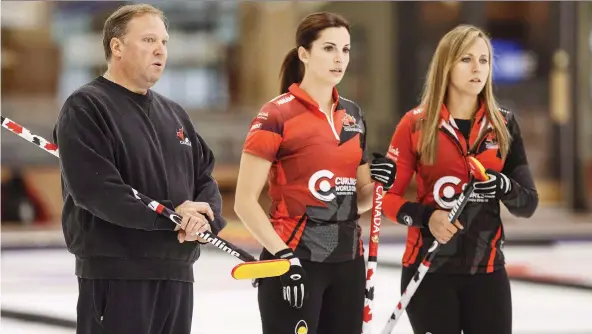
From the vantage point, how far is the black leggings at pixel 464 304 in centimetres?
321

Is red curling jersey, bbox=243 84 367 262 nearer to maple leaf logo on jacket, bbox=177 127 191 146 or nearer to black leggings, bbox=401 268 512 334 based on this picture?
maple leaf logo on jacket, bbox=177 127 191 146

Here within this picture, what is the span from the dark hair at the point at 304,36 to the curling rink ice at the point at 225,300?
200 cm

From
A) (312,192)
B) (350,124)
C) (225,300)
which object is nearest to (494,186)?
(350,124)

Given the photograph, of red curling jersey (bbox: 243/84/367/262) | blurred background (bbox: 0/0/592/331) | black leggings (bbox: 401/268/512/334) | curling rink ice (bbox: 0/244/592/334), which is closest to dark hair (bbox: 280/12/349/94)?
red curling jersey (bbox: 243/84/367/262)

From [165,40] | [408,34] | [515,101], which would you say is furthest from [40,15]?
[165,40]

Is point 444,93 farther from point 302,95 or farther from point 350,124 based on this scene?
point 302,95

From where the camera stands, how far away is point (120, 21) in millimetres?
2850

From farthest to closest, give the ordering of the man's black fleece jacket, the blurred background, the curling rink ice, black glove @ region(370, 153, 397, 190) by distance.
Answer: the blurred background < the curling rink ice < black glove @ region(370, 153, 397, 190) < the man's black fleece jacket

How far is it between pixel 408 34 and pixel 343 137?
7.23 metres

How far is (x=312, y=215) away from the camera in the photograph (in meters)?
3.01

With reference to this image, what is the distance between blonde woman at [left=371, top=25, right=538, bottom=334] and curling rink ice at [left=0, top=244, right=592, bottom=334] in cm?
161

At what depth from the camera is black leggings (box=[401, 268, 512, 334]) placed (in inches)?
126

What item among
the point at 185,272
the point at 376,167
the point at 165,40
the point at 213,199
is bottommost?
the point at 185,272

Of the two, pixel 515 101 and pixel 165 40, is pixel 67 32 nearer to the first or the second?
pixel 515 101
